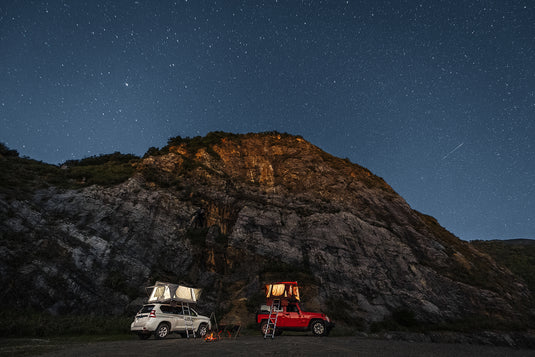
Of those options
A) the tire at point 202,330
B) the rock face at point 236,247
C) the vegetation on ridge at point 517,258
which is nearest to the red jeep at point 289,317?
the tire at point 202,330

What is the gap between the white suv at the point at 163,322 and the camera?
42.1 ft

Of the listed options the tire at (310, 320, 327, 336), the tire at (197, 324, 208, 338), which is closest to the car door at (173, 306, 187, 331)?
the tire at (197, 324, 208, 338)

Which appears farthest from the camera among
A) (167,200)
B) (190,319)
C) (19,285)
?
(167,200)

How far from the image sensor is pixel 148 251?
24.4 metres

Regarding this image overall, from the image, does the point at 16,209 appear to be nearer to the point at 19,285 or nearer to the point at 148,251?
the point at 19,285

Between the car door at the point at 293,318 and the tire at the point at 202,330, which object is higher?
the car door at the point at 293,318

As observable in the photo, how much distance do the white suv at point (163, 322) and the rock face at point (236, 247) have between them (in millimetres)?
7313

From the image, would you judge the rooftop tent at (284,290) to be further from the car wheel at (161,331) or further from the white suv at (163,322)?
the car wheel at (161,331)

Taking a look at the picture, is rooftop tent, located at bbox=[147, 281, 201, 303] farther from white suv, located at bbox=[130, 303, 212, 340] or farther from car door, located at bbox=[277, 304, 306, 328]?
car door, located at bbox=[277, 304, 306, 328]

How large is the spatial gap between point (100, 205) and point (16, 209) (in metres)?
5.95

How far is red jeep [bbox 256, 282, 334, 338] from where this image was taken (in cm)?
1504

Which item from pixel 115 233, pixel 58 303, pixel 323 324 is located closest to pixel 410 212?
pixel 323 324

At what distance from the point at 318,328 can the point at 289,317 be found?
1.72 meters

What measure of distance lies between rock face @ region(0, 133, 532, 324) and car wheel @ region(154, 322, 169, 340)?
8.03 meters
